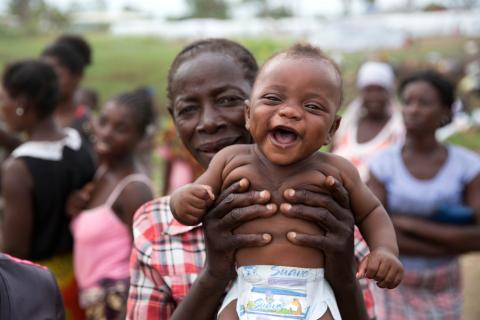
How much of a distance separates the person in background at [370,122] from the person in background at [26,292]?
3511mm

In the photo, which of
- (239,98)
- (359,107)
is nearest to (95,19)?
(359,107)

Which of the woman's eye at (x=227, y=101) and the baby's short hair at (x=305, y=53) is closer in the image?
the baby's short hair at (x=305, y=53)

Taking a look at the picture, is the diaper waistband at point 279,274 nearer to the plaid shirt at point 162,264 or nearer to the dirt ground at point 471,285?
the plaid shirt at point 162,264

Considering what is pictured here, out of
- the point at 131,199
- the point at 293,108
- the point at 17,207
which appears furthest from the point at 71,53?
the point at 293,108

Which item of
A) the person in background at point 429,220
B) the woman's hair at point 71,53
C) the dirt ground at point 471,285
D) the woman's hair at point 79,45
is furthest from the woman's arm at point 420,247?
the woman's hair at point 79,45

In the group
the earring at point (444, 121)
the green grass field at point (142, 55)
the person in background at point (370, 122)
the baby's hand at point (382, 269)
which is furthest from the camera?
the green grass field at point (142, 55)

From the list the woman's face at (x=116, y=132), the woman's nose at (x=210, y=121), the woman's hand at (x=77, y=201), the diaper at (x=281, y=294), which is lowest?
the woman's hand at (x=77, y=201)

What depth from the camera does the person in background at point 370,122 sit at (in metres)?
5.20

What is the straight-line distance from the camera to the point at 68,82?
17.6ft

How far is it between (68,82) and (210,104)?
145 inches

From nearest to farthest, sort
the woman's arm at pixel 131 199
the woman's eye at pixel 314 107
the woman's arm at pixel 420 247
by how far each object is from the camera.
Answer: the woman's eye at pixel 314 107
the woman's arm at pixel 131 199
the woman's arm at pixel 420 247

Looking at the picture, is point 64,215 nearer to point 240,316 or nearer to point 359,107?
point 240,316

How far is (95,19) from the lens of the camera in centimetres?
3900

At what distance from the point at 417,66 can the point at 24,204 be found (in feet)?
60.8
